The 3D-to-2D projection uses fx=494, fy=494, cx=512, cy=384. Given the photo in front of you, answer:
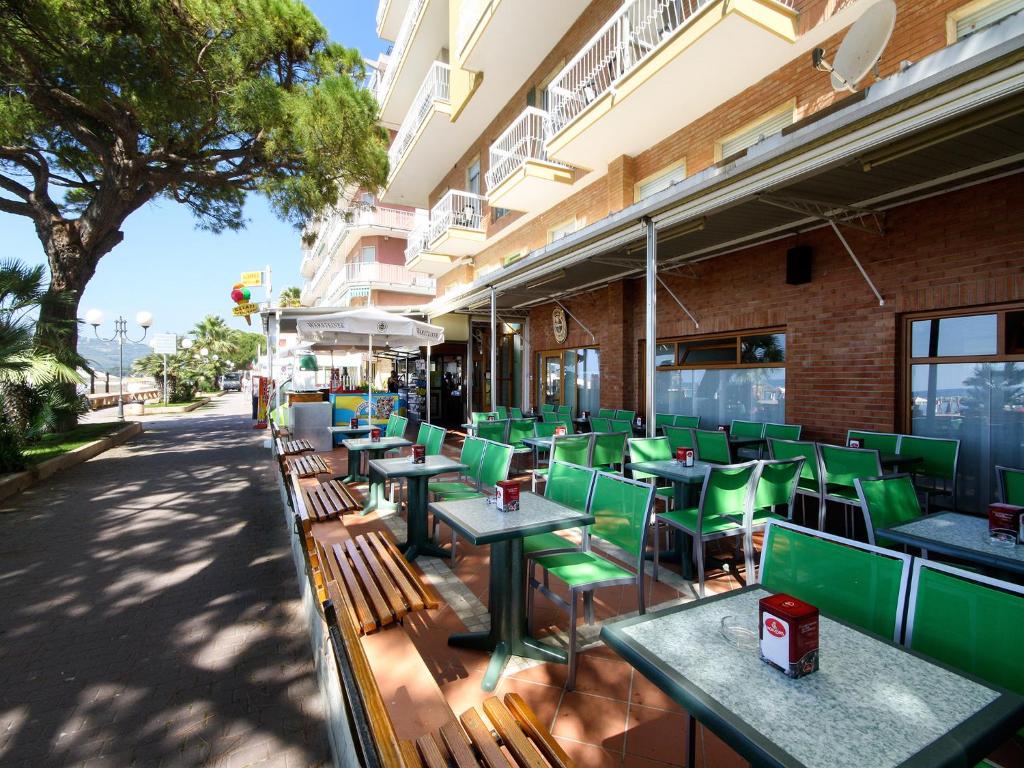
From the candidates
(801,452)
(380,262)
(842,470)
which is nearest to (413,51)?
(380,262)

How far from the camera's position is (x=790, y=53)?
6.18 metres

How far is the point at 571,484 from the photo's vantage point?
3.64 m

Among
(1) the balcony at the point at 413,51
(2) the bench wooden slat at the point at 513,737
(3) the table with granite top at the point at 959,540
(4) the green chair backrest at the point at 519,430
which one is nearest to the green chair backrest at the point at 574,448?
(4) the green chair backrest at the point at 519,430

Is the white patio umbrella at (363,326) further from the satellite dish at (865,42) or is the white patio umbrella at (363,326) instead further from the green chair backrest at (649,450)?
the satellite dish at (865,42)

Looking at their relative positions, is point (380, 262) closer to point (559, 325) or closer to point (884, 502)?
point (559, 325)

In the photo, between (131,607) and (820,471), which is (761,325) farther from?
(131,607)

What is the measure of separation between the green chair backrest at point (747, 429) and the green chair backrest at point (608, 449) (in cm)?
183

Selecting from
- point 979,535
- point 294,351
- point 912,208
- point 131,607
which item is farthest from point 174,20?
point 979,535

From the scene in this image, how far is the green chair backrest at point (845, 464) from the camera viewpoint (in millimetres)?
4184

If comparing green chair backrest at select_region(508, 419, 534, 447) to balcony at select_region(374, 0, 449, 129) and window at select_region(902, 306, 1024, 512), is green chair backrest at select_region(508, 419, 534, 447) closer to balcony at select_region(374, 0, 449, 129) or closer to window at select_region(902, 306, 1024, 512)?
window at select_region(902, 306, 1024, 512)

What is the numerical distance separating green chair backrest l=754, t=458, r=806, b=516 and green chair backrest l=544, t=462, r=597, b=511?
4.44 ft

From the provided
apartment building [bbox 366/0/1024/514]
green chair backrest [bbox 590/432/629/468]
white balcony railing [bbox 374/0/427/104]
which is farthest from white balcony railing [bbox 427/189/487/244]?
green chair backrest [bbox 590/432/629/468]

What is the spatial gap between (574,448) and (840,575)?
338 cm

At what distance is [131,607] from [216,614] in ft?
2.31
